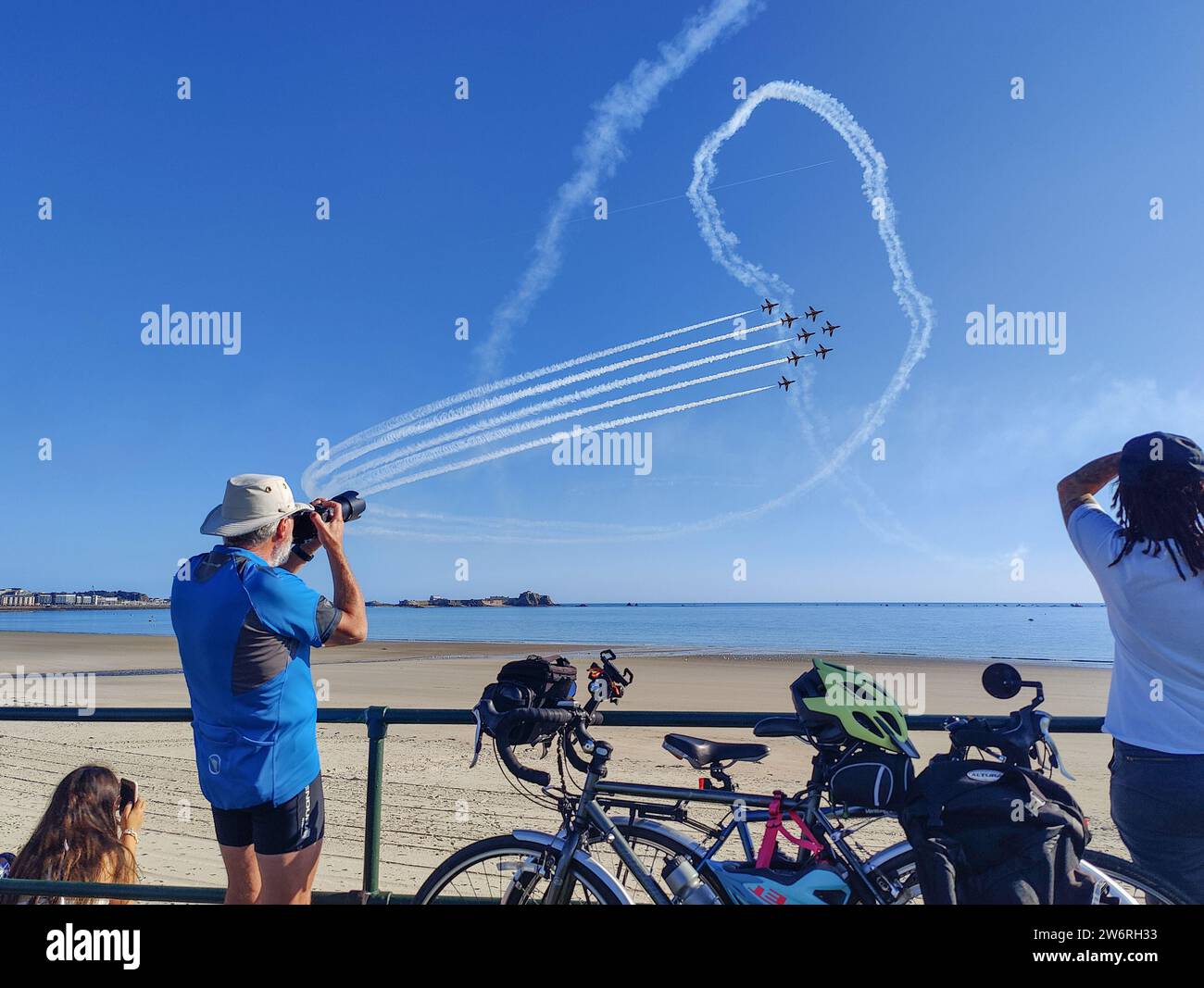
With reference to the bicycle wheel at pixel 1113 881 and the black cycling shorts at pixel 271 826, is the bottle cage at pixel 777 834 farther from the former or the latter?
the black cycling shorts at pixel 271 826

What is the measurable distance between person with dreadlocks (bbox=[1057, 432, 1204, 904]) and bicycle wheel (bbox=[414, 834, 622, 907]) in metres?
1.75

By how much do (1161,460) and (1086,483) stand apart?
0.35 meters

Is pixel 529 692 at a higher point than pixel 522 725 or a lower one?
higher

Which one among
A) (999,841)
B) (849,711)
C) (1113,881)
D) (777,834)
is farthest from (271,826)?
(1113,881)

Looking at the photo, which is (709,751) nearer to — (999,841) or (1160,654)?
(999,841)

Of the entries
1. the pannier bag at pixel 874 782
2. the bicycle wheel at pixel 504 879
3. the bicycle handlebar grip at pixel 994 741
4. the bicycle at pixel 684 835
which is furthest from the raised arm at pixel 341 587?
the bicycle handlebar grip at pixel 994 741

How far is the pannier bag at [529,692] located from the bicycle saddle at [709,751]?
44 centimetres

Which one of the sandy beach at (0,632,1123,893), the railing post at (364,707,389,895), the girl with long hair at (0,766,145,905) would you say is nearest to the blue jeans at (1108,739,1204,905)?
the railing post at (364,707,389,895)

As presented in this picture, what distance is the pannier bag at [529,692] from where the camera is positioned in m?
3.02

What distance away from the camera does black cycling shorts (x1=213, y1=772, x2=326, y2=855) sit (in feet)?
9.26

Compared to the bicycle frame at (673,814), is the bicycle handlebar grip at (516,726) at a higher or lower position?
higher

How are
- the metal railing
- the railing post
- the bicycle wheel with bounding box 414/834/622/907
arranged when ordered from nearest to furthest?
the bicycle wheel with bounding box 414/834/622/907
the metal railing
the railing post

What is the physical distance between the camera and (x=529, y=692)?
3.10 meters

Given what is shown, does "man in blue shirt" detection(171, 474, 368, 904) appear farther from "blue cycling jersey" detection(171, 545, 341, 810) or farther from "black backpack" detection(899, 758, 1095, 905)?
"black backpack" detection(899, 758, 1095, 905)
